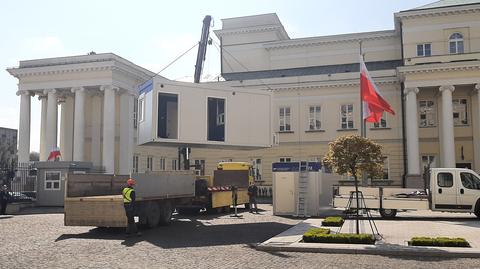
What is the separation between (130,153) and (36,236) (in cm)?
2848

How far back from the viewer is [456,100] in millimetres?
38844

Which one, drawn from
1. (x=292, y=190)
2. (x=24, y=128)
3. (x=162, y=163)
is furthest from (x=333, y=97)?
(x=24, y=128)

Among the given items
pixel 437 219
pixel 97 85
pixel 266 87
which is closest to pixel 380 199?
pixel 437 219

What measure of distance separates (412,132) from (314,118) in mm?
8478

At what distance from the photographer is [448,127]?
36.1 m

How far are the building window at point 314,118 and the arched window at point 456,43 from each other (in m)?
11.4

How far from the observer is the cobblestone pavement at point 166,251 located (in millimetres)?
11461

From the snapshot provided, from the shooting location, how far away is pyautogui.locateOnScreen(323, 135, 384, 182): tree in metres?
15.6

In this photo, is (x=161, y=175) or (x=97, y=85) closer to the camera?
(x=161, y=175)

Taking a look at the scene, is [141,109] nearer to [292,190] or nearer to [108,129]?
[292,190]

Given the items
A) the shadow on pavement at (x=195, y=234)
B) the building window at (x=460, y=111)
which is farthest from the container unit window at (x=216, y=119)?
the building window at (x=460, y=111)

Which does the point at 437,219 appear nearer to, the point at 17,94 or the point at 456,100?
the point at 456,100

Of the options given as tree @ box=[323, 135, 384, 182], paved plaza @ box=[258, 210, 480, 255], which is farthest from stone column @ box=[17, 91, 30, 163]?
tree @ box=[323, 135, 384, 182]

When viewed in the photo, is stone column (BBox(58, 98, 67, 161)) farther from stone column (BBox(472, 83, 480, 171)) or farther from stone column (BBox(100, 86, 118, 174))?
stone column (BBox(472, 83, 480, 171))
